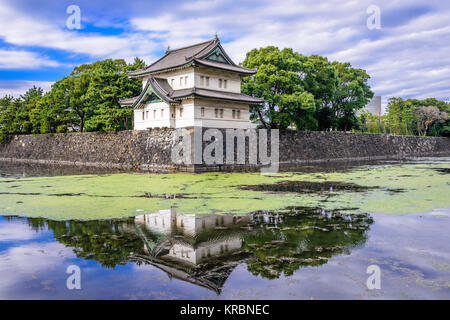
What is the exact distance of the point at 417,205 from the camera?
31.2ft

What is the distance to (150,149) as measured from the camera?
25.6 meters

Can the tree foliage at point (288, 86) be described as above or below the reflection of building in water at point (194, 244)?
above

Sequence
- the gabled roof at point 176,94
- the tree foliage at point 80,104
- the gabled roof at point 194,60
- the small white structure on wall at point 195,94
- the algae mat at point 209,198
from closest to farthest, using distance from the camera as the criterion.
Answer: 1. the algae mat at point 209,198
2. the gabled roof at point 176,94
3. the small white structure on wall at point 195,94
4. the gabled roof at point 194,60
5. the tree foliage at point 80,104

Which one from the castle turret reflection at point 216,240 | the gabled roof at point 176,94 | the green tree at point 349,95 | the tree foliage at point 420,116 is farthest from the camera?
the tree foliage at point 420,116

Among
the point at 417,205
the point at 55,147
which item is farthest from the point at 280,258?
the point at 55,147

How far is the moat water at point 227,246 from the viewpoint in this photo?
13.9 feet

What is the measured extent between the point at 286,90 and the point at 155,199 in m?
21.4

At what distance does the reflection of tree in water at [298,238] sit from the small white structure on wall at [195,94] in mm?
16673

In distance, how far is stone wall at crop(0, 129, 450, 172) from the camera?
25031mm

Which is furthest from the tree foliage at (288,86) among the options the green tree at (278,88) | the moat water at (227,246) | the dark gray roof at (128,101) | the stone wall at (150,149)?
the moat water at (227,246)

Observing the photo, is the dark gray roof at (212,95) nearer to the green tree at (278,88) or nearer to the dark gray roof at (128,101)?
the green tree at (278,88)

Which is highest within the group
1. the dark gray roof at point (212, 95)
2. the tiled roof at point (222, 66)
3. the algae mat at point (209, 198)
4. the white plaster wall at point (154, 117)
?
the tiled roof at point (222, 66)

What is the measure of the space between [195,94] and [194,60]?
249 cm

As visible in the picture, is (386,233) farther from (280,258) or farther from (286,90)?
(286,90)
